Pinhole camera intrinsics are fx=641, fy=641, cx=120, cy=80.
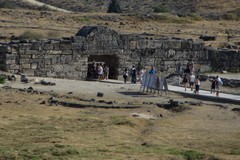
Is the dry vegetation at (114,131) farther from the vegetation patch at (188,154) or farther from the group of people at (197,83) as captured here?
the group of people at (197,83)

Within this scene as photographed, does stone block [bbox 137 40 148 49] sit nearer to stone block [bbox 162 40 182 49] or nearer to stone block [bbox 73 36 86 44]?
stone block [bbox 162 40 182 49]

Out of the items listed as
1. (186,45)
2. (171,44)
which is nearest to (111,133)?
A: (171,44)

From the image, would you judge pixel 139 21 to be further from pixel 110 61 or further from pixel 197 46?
pixel 110 61

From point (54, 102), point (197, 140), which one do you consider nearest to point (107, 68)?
point (54, 102)

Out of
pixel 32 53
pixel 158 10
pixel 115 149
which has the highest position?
pixel 158 10

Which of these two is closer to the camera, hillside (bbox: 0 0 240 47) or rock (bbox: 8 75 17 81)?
rock (bbox: 8 75 17 81)

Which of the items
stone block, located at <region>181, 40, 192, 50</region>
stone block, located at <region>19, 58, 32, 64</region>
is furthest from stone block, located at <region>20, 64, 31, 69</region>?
stone block, located at <region>181, 40, 192, 50</region>

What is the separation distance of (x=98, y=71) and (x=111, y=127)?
12.2 meters

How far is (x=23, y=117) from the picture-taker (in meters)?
17.8

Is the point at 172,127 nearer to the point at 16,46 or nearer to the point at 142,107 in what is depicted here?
the point at 142,107

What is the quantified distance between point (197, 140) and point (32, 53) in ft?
43.1

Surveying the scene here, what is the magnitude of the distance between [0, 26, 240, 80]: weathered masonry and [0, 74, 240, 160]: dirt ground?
336 centimetres

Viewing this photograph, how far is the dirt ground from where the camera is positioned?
14188mm

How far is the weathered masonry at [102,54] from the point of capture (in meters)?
27.4
